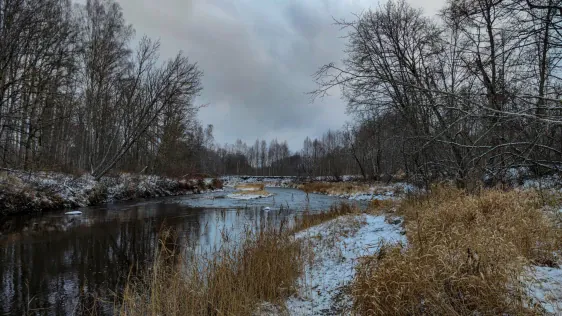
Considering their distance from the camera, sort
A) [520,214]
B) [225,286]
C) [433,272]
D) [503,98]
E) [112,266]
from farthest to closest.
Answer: [112,266]
[520,214]
[503,98]
[225,286]
[433,272]

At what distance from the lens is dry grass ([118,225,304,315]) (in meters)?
3.19

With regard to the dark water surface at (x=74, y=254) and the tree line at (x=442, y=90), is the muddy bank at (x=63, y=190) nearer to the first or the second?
the dark water surface at (x=74, y=254)

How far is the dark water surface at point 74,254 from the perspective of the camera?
4414mm

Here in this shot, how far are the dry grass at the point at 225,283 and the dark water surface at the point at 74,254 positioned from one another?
43cm

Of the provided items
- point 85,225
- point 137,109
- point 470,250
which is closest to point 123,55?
point 137,109

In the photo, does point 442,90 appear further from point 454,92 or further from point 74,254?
point 74,254

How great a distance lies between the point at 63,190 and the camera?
48.3ft

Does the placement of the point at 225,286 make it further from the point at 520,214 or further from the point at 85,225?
the point at 85,225

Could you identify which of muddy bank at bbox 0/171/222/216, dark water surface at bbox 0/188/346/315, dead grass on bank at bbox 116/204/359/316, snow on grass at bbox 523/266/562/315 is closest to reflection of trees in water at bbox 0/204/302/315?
dark water surface at bbox 0/188/346/315

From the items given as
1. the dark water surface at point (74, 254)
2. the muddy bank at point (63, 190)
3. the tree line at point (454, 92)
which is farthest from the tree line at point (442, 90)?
the muddy bank at point (63, 190)

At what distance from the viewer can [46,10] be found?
36.4 feet

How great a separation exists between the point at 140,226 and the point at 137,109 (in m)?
15.8

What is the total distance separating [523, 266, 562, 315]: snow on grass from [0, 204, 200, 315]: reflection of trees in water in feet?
13.0

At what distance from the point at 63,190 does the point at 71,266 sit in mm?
10885
